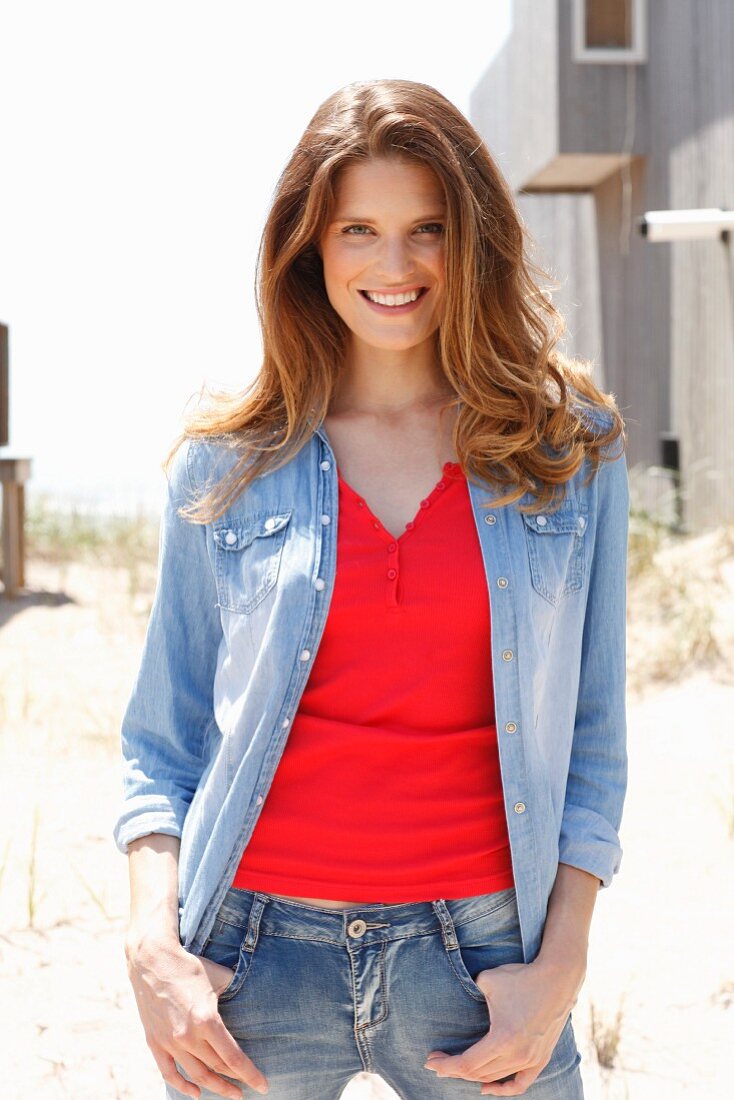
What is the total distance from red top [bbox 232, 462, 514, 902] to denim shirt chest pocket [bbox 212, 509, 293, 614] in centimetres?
12

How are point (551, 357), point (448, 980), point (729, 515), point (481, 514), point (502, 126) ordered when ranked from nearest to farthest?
point (448, 980)
point (481, 514)
point (551, 357)
point (729, 515)
point (502, 126)

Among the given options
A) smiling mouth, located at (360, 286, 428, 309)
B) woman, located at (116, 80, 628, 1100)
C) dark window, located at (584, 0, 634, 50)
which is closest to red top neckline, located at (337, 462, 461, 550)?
woman, located at (116, 80, 628, 1100)

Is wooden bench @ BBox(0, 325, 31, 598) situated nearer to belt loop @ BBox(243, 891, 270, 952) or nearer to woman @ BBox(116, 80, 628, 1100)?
woman @ BBox(116, 80, 628, 1100)

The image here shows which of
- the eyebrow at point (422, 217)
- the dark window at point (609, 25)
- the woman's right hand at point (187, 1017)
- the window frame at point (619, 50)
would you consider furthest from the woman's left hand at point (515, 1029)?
the dark window at point (609, 25)

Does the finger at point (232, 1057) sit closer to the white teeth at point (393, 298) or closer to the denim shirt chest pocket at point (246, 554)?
the denim shirt chest pocket at point (246, 554)

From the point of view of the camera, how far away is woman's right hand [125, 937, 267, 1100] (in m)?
1.45

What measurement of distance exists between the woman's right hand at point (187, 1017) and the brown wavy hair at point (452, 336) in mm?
580

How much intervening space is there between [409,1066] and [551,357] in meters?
0.97

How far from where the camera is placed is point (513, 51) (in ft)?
38.7

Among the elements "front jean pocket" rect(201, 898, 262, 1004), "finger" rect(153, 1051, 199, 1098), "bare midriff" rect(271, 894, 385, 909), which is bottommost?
"finger" rect(153, 1051, 199, 1098)

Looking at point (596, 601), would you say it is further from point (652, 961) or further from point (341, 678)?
point (652, 961)

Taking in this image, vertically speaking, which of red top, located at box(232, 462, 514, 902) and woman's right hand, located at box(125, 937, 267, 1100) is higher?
red top, located at box(232, 462, 514, 902)

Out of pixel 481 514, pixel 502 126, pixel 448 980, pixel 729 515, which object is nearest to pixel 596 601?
pixel 481 514

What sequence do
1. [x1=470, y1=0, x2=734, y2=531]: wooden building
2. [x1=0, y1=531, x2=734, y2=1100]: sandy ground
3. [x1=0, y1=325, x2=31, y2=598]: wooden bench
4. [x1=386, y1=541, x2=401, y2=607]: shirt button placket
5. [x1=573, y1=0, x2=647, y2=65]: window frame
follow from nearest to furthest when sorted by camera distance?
[x1=386, y1=541, x2=401, y2=607]: shirt button placket → [x1=0, y1=531, x2=734, y2=1100]: sandy ground → [x1=0, y1=325, x2=31, y2=598]: wooden bench → [x1=470, y1=0, x2=734, y2=531]: wooden building → [x1=573, y1=0, x2=647, y2=65]: window frame
